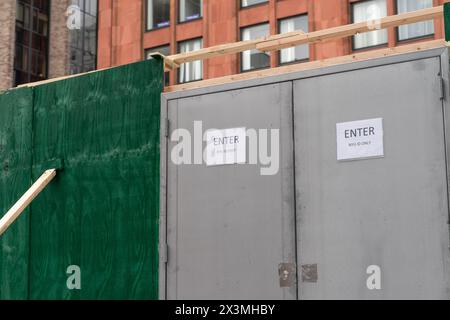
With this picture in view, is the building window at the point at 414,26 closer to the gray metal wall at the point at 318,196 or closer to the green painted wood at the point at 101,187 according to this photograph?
the green painted wood at the point at 101,187

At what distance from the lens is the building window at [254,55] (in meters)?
28.6

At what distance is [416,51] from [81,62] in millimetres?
45166

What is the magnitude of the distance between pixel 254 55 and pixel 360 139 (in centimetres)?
2388

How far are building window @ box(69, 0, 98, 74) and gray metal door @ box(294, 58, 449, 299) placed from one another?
40.8 metres

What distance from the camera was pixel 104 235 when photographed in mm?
6691

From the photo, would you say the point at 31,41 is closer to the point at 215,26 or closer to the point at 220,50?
the point at 215,26

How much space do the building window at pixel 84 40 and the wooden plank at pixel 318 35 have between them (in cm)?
3939

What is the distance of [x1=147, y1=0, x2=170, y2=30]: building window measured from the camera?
32562 mm

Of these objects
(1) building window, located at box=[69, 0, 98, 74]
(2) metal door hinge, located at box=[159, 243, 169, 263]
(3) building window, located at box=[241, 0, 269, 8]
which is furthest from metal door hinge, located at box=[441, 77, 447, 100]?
(1) building window, located at box=[69, 0, 98, 74]

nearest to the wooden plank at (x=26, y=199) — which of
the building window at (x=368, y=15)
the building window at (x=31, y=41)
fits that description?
the building window at (x=368, y=15)

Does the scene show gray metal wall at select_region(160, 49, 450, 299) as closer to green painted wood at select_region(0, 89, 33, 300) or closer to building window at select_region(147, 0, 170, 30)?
green painted wood at select_region(0, 89, 33, 300)

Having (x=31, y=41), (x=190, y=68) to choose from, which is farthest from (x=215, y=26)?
(x=31, y=41)
